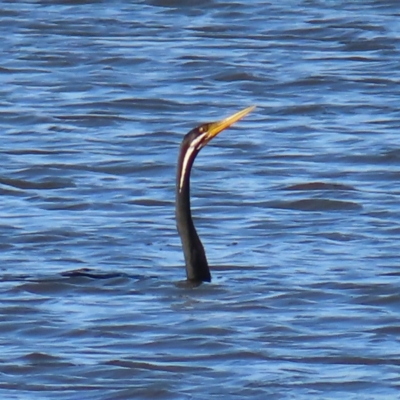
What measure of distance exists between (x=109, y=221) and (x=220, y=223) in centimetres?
71

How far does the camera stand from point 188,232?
9.71 meters

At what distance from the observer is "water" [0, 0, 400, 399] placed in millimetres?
8336

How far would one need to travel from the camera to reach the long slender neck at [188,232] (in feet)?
31.7

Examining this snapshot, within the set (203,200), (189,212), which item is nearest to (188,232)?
(189,212)

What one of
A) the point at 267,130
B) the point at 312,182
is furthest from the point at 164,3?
the point at 312,182

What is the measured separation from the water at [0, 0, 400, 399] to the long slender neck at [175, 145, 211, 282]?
0.11 meters

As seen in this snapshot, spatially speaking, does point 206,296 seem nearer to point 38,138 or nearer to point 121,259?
point 121,259

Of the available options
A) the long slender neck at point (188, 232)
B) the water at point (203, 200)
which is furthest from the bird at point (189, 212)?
the water at point (203, 200)

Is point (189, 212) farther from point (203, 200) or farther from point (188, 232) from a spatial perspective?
point (203, 200)

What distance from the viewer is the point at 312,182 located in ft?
40.4

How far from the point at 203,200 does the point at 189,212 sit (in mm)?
2182

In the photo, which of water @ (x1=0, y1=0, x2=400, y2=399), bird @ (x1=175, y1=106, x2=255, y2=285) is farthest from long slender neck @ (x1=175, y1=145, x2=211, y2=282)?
water @ (x1=0, y1=0, x2=400, y2=399)

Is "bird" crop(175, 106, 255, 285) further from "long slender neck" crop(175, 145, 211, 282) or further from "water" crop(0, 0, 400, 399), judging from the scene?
"water" crop(0, 0, 400, 399)

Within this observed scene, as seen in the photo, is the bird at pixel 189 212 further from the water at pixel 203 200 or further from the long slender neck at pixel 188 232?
the water at pixel 203 200
